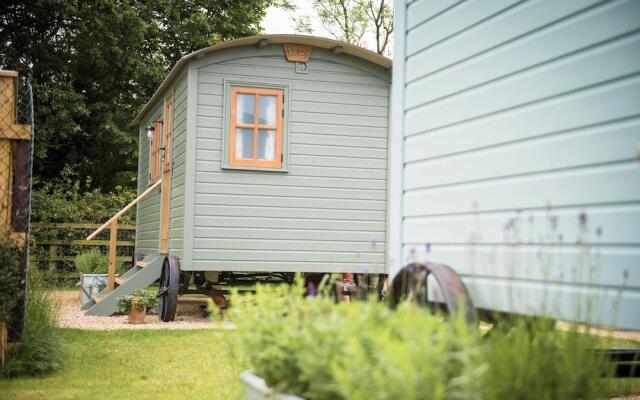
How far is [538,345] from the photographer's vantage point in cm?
250

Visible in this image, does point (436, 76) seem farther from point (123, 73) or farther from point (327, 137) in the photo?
point (123, 73)

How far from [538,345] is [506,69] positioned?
1525 millimetres

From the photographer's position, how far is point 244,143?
29.9 ft

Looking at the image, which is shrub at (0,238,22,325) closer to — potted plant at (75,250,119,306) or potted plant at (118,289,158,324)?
potted plant at (118,289,158,324)

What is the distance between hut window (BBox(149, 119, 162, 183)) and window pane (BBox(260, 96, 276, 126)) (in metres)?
3.15

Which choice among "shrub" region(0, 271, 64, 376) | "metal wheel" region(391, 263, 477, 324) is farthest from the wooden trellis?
"metal wheel" region(391, 263, 477, 324)

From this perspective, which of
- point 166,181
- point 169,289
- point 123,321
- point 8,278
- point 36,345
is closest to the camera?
point 8,278

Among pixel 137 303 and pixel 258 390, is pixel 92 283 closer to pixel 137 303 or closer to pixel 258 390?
pixel 137 303

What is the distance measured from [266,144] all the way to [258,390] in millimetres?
6238

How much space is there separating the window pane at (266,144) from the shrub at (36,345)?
351 cm

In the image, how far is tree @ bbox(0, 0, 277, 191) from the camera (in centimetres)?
1798

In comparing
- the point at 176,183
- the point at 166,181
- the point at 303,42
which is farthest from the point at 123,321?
the point at 303,42

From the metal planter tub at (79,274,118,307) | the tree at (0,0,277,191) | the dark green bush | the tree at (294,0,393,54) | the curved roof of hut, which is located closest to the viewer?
the curved roof of hut

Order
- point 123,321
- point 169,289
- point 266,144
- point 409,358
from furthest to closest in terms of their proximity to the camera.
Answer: point 266,144 → point 123,321 → point 169,289 → point 409,358
